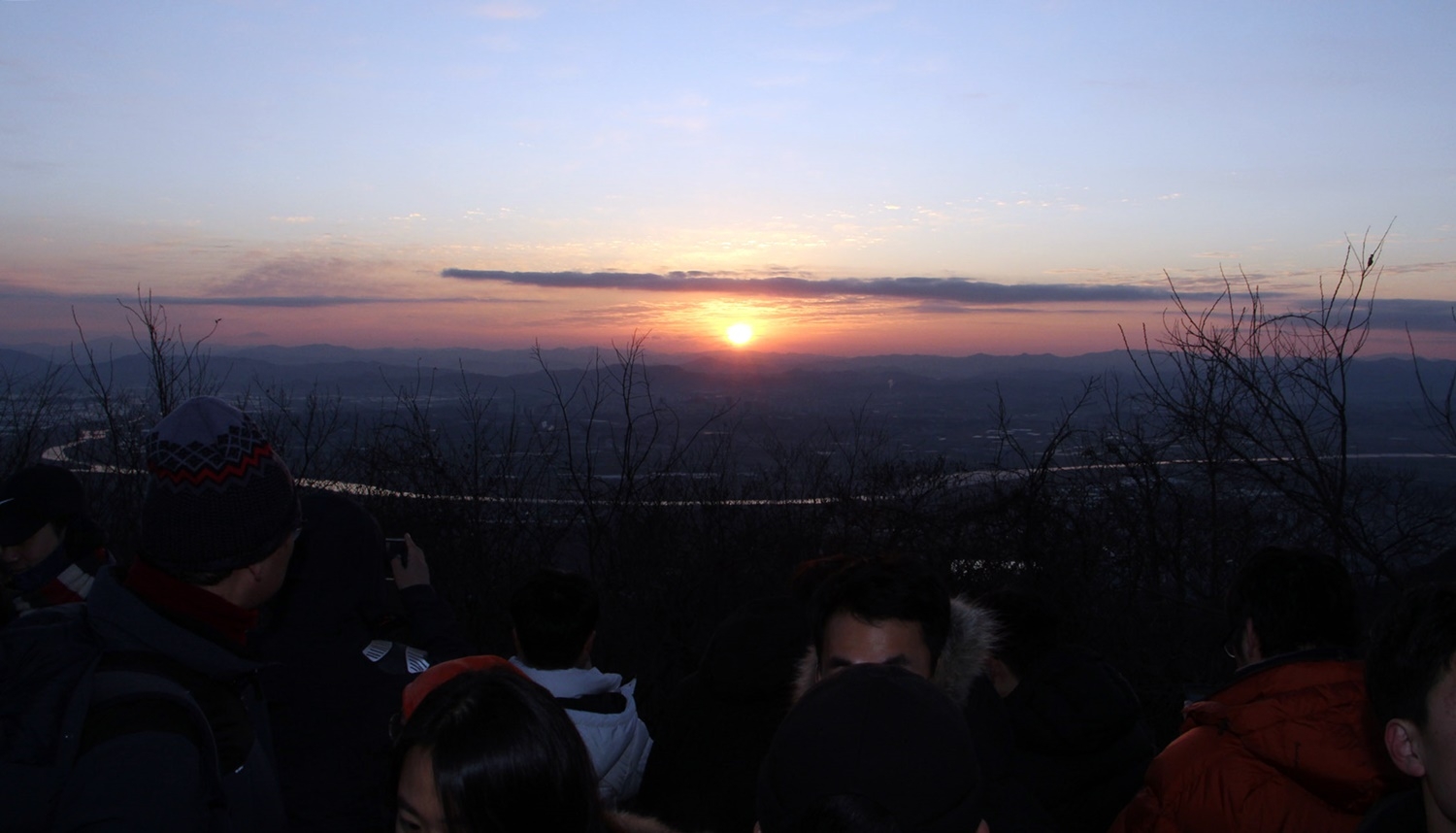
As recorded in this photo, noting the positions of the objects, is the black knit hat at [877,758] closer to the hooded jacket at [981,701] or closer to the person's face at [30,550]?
the hooded jacket at [981,701]

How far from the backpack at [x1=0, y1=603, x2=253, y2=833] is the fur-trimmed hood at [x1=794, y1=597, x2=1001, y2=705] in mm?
1658

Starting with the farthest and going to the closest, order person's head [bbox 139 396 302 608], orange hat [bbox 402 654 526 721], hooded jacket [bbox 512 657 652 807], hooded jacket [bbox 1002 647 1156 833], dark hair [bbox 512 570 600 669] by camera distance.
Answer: hooded jacket [bbox 1002 647 1156 833], dark hair [bbox 512 570 600 669], hooded jacket [bbox 512 657 652 807], orange hat [bbox 402 654 526 721], person's head [bbox 139 396 302 608]

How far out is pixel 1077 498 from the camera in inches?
343

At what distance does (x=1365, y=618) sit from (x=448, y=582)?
721cm

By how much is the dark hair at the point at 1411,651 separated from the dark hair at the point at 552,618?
7.98ft

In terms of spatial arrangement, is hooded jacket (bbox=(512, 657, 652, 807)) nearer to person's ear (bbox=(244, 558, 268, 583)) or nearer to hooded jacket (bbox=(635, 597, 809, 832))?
hooded jacket (bbox=(635, 597, 809, 832))

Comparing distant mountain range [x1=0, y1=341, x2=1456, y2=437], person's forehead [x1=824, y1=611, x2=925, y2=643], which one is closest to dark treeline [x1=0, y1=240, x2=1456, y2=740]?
distant mountain range [x1=0, y1=341, x2=1456, y2=437]

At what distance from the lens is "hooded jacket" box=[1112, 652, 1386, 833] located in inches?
106

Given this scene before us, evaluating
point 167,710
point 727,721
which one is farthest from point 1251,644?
point 167,710

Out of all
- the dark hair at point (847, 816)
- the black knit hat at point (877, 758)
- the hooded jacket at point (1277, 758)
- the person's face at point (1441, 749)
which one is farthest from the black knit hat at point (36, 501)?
the person's face at point (1441, 749)

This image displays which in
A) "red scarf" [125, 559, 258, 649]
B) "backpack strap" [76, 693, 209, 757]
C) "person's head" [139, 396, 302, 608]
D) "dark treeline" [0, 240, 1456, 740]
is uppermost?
"person's head" [139, 396, 302, 608]

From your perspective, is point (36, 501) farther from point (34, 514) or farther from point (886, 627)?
point (886, 627)

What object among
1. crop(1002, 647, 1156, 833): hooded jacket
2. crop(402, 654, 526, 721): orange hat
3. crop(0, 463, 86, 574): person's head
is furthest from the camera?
crop(0, 463, 86, 574): person's head

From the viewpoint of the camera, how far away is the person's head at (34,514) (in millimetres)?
4043
